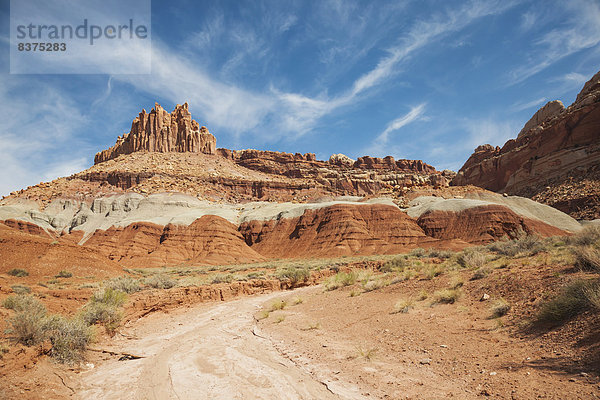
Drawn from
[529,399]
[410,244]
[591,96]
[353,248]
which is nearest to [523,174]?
[591,96]

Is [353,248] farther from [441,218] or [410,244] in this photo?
[441,218]

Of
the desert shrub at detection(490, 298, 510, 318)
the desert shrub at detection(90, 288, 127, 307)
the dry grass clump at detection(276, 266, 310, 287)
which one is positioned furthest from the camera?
the dry grass clump at detection(276, 266, 310, 287)

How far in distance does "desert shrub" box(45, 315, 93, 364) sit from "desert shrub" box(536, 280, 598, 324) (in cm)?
1013

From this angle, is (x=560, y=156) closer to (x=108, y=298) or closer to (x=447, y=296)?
(x=447, y=296)

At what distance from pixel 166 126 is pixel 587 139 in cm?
11040

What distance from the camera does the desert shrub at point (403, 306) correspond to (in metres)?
9.53

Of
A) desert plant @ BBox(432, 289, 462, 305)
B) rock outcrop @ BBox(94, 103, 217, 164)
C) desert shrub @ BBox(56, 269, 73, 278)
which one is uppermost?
rock outcrop @ BBox(94, 103, 217, 164)

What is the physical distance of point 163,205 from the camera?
68.8m

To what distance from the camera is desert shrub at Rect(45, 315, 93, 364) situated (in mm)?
7188

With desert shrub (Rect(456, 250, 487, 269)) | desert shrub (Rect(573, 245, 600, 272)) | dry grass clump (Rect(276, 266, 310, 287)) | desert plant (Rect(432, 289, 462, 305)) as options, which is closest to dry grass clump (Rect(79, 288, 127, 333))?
desert plant (Rect(432, 289, 462, 305))

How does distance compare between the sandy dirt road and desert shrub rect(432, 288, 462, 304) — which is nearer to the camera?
the sandy dirt road

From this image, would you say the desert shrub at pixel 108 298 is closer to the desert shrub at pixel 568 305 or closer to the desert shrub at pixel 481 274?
the desert shrub at pixel 481 274

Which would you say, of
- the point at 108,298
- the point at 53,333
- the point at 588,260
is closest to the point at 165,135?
the point at 108,298

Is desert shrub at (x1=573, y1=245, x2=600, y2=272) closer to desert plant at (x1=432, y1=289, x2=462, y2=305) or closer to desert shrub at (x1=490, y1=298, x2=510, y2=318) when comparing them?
desert shrub at (x1=490, y1=298, x2=510, y2=318)
